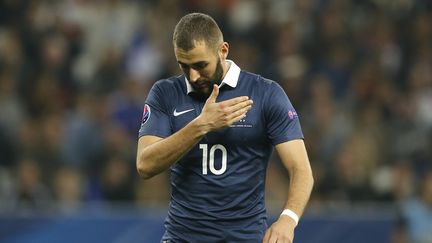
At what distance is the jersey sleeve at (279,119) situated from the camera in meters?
5.41

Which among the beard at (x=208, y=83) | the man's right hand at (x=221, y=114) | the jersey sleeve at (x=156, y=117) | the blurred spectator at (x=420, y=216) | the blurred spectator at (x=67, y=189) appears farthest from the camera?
the blurred spectator at (x=67, y=189)

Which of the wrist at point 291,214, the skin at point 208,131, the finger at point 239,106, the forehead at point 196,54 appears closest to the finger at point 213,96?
the skin at point 208,131

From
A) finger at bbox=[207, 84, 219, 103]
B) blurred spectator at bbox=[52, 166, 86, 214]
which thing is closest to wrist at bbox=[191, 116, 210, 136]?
finger at bbox=[207, 84, 219, 103]

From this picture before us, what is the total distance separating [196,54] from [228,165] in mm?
604

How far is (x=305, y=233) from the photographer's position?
10172mm

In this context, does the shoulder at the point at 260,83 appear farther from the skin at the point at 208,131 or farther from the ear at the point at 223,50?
the ear at the point at 223,50

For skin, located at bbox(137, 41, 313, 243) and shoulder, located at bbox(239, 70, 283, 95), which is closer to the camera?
skin, located at bbox(137, 41, 313, 243)

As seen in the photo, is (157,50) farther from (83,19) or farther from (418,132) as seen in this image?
(418,132)

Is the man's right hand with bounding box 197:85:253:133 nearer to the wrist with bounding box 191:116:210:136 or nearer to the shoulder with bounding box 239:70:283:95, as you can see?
the wrist with bounding box 191:116:210:136

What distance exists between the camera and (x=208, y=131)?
502 centimetres

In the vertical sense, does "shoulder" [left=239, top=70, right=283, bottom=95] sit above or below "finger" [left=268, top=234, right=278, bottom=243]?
above

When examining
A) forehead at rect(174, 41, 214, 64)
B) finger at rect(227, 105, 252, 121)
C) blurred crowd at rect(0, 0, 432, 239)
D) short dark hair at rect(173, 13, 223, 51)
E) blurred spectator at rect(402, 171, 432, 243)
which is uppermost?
short dark hair at rect(173, 13, 223, 51)

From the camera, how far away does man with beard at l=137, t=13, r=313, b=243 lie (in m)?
5.29

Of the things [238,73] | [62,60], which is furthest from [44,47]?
[238,73]
